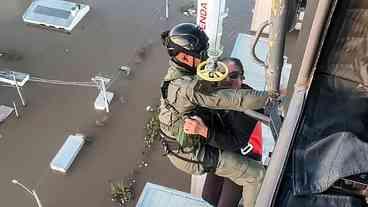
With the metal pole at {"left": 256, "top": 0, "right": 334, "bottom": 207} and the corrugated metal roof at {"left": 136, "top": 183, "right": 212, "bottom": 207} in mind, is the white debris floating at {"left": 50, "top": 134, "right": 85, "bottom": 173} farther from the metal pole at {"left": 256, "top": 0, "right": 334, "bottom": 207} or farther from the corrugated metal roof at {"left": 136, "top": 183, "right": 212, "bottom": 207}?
the metal pole at {"left": 256, "top": 0, "right": 334, "bottom": 207}

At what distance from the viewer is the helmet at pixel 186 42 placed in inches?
167

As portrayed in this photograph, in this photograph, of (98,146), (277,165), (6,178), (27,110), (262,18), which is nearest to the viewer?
(277,165)

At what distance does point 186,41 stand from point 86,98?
6.05 metres

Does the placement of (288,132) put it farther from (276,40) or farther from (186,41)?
(186,41)

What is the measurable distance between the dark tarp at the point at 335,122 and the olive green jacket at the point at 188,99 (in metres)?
0.97

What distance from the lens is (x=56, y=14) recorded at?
11.8 m

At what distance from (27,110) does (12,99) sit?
51 centimetres

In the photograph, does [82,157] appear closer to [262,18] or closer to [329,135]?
[262,18]

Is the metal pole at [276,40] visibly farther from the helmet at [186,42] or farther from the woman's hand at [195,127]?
the helmet at [186,42]

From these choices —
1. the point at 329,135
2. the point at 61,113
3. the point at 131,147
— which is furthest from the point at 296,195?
the point at 61,113

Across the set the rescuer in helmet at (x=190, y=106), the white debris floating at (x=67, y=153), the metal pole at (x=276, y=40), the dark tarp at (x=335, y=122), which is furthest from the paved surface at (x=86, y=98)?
the dark tarp at (x=335, y=122)

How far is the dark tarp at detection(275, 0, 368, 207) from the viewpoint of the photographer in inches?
91.6

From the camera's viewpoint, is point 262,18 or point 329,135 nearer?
point 329,135

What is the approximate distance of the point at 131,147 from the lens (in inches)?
355
